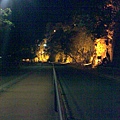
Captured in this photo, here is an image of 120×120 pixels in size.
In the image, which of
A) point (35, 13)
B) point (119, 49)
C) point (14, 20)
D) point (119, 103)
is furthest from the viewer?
point (119, 49)

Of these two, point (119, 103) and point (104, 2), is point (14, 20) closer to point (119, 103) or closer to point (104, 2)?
point (104, 2)

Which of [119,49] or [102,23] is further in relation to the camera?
[119,49]

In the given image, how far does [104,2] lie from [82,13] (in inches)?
248

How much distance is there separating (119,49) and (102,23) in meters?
15.0

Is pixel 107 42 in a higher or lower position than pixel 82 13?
lower

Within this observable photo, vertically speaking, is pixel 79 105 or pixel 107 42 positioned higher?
pixel 107 42

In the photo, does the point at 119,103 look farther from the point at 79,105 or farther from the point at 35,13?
the point at 35,13

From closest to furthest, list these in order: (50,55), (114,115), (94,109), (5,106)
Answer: (114,115), (94,109), (5,106), (50,55)

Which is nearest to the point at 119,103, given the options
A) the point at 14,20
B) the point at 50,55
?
the point at 14,20

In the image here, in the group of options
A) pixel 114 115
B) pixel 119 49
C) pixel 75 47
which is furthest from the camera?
pixel 75 47

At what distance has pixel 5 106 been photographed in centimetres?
1431

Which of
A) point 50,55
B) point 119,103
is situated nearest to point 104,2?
point 119,103

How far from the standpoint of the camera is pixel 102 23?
43.8 metres

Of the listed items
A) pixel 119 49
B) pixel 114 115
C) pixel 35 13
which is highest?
pixel 35 13
